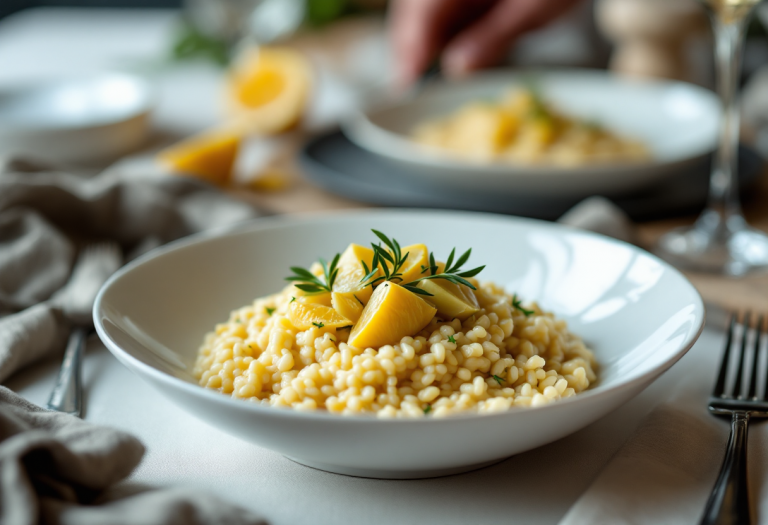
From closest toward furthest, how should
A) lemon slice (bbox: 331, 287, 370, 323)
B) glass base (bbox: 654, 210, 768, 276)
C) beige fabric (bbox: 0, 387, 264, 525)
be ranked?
1. beige fabric (bbox: 0, 387, 264, 525)
2. lemon slice (bbox: 331, 287, 370, 323)
3. glass base (bbox: 654, 210, 768, 276)

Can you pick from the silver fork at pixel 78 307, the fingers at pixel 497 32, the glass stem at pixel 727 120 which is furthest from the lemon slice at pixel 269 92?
the glass stem at pixel 727 120

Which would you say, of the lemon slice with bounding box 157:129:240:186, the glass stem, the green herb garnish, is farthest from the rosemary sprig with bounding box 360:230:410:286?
the lemon slice with bounding box 157:129:240:186

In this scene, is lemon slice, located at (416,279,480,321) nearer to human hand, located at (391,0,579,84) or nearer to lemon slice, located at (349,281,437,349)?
lemon slice, located at (349,281,437,349)

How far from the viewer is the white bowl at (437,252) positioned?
3.00 feet

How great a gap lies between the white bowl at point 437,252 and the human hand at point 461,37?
1.99 metres

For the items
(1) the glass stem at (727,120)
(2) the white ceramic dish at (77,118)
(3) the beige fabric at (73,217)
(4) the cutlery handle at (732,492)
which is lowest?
(2) the white ceramic dish at (77,118)

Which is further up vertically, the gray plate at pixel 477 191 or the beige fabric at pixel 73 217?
the gray plate at pixel 477 191

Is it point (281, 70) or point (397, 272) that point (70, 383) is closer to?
point (397, 272)

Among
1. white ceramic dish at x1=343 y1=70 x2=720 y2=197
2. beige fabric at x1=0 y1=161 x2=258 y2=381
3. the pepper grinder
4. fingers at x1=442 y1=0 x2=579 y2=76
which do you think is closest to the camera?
beige fabric at x1=0 y1=161 x2=258 y2=381

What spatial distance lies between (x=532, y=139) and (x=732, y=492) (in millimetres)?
1550

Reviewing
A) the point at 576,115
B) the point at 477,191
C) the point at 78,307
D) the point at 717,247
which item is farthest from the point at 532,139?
the point at 78,307

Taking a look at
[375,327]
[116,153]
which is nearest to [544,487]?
[375,327]

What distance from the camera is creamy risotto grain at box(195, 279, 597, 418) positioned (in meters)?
1.04

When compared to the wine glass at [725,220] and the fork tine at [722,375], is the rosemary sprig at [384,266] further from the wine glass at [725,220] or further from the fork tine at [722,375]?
the wine glass at [725,220]
